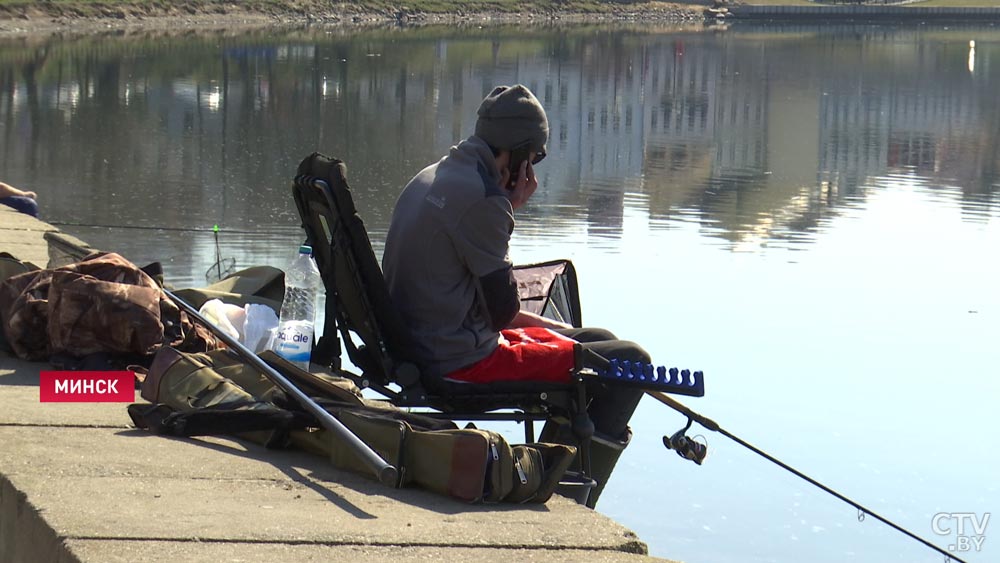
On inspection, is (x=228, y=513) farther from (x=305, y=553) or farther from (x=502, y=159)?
(x=502, y=159)

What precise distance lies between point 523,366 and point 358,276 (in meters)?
0.58

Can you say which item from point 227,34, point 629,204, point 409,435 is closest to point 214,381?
point 409,435

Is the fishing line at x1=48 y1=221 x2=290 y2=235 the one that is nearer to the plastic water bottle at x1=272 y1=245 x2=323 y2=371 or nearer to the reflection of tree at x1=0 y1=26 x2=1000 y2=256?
the reflection of tree at x1=0 y1=26 x2=1000 y2=256

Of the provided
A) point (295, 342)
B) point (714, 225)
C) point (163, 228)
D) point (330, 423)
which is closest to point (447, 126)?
point (714, 225)

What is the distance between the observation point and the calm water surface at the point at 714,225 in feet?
22.2

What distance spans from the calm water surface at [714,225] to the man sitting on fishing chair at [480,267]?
1058 mm

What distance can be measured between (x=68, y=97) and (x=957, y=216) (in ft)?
49.9

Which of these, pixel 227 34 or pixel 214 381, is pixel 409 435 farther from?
pixel 227 34

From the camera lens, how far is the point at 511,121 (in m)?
4.95

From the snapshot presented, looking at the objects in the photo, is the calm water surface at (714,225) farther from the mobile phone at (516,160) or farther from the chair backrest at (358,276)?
the mobile phone at (516,160)

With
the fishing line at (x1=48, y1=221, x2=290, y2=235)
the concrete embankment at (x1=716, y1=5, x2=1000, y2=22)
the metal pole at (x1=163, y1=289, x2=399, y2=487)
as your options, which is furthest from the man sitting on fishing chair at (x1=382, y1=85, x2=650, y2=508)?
the concrete embankment at (x1=716, y1=5, x2=1000, y2=22)

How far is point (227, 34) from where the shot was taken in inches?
2030

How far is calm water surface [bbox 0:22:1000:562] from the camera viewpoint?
22.2ft

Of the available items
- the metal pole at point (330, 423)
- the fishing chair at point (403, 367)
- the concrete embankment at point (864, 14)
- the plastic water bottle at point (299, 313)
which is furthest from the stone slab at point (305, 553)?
the concrete embankment at point (864, 14)
